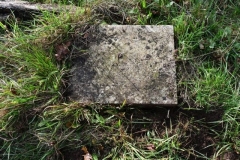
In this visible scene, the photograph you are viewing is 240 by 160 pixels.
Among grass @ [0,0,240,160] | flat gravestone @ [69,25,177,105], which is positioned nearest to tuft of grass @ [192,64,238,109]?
grass @ [0,0,240,160]

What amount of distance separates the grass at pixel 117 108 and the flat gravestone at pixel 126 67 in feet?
0.31

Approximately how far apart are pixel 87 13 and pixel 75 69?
1.72 feet

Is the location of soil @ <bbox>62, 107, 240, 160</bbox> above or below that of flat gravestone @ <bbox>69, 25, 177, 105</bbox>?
below

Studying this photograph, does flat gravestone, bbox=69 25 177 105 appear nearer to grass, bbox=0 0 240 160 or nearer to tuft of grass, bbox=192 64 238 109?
grass, bbox=0 0 240 160

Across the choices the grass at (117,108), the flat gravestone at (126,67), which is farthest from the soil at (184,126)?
the flat gravestone at (126,67)

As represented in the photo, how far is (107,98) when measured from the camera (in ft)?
7.94

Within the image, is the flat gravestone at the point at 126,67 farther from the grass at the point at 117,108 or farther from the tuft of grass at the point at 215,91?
the tuft of grass at the point at 215,91

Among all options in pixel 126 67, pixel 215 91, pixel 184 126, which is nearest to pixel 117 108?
pixel 126 67

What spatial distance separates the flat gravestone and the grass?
94 millimetres

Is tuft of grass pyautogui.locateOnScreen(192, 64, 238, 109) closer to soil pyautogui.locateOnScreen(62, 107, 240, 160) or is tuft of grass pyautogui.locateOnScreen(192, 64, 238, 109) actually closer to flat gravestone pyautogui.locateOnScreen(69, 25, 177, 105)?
soil pyautogui.locateOnScreen(62, 107, 240, 160)

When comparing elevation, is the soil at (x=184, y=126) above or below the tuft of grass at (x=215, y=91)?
below

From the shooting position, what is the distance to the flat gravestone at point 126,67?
242 centimetres

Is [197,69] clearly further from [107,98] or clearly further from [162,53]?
[107,98]

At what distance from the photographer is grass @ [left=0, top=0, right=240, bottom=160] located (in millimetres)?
2373
